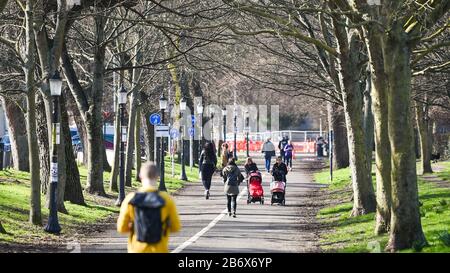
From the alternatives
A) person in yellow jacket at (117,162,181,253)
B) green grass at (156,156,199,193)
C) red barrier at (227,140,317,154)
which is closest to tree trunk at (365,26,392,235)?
person in yellow jacket at (117,162,181,253)

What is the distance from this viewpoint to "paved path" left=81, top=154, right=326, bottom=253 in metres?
19.7

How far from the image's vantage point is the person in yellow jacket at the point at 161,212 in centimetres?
1083

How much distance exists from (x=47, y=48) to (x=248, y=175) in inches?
359

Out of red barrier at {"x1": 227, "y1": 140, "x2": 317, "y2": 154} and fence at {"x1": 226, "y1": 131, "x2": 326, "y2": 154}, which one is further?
fence at {"x1": 226, "y1": 131, "x2": 326, "y2": 154}

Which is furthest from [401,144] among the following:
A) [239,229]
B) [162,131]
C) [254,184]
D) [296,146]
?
[296,146]

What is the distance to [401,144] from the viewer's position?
17234mm

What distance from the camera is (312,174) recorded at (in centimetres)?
5394

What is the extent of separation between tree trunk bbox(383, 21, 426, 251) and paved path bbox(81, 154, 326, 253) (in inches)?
93.8

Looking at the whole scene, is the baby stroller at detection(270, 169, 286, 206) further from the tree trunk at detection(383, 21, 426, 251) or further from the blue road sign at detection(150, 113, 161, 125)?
the tree trunk at detection(383, 21, 426, 251)

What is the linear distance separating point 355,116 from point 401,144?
8.09m

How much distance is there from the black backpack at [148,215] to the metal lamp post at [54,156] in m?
11.5
